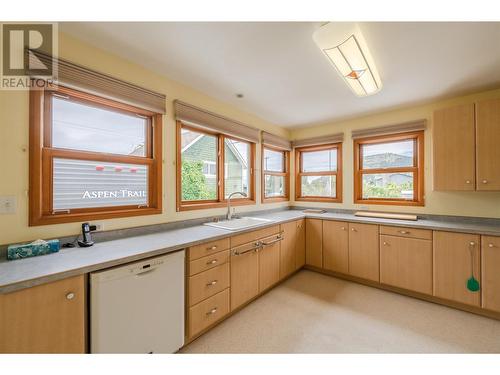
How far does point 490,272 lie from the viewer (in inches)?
81.0

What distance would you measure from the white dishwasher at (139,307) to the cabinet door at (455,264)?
2.65 metres

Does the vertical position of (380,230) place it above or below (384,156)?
below

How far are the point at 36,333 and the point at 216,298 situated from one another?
1178 millimetres

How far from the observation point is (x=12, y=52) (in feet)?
4.54

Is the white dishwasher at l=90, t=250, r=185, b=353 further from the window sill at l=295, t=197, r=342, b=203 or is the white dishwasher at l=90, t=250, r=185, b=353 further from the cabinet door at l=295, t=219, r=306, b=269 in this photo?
the window sill at l=295, t=197, r=342, b=203

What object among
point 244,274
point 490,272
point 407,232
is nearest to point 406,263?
point 407,232

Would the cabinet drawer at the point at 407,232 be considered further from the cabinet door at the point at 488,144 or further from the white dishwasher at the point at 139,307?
the white dishwasher at the point at 139,307

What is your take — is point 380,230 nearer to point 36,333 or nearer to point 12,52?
point 36,333

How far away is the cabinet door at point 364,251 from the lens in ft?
8.82

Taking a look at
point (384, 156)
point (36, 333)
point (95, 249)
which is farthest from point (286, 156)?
point (36, 333)

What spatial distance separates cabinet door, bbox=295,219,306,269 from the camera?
3115mm

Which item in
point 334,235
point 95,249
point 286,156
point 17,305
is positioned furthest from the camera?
point 286,156

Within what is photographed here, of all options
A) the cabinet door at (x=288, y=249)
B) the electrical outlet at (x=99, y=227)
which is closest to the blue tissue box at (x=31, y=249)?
the electrical outlet at (x=99, y=227)

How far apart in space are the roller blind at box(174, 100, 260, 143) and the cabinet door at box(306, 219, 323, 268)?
155 cm
